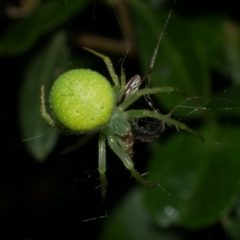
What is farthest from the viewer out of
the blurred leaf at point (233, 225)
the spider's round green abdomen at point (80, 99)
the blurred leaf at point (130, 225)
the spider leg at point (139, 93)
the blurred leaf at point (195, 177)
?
the blurred leaf at point (130, 225)

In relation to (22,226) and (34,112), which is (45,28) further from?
(22,226)

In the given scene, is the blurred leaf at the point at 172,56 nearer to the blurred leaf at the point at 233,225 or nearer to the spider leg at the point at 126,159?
the spider leg at the point at 126,159

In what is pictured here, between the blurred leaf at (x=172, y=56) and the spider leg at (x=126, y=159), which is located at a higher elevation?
the blurred leaf at (x=172, y=56)

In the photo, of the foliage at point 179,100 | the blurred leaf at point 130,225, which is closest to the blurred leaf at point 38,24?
the foliage at point 179,100

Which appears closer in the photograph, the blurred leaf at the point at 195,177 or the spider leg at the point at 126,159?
the spider leg at the point at 126,159

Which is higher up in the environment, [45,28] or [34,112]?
[45,28]

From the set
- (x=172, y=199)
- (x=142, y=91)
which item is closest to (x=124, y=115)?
(x=142, y=91)

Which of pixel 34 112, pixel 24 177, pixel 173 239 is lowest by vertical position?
pixel 173 239

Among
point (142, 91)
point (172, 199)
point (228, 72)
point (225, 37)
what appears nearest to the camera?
point (142, 91)
